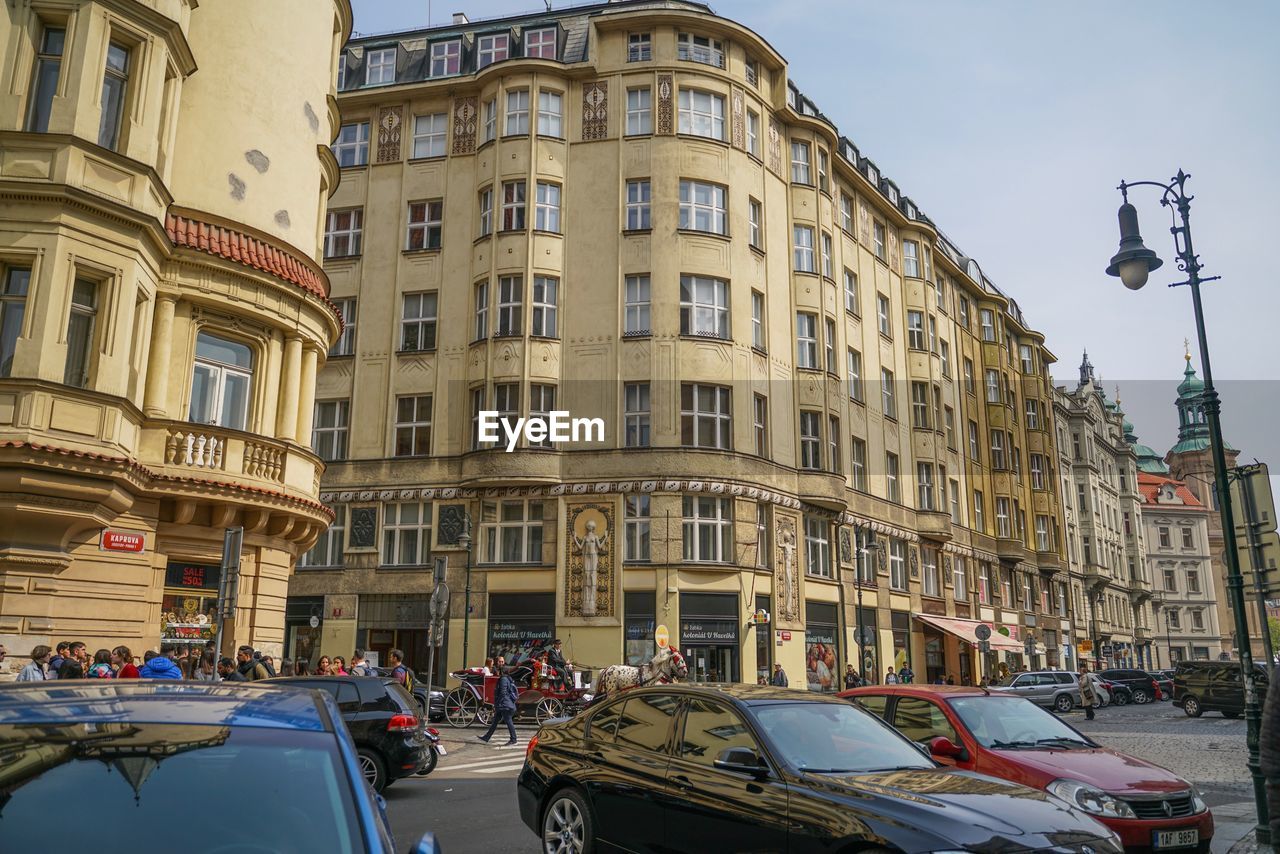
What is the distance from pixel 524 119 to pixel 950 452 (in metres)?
27.2

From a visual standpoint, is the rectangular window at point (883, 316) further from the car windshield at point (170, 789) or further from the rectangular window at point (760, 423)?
the car windshield at point (170, 789)

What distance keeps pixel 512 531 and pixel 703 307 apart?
10.1 meters

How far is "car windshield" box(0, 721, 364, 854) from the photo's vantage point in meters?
3.14

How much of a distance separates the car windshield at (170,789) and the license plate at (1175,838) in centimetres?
703

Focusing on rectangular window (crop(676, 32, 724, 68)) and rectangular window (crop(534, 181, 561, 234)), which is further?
rectangular window (crop(676, 32, 724, 68))

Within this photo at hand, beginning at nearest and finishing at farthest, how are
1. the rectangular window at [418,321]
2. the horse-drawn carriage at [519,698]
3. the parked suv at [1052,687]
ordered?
1. the horse-drawn carriage at [519,698]
2. the rectangular window at [418,321]
3. the parked suv at [1052,687]

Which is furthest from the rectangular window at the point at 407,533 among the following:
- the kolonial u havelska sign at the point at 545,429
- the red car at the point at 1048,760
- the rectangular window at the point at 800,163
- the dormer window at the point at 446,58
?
the red car at the point at 1048,760

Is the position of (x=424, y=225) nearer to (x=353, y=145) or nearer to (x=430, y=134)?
(x=430, y=134)

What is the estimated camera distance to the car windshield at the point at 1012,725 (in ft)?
29.2

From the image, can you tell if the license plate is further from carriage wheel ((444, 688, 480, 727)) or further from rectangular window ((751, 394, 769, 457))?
→ rectangular window ((751, 394, 769, 457))

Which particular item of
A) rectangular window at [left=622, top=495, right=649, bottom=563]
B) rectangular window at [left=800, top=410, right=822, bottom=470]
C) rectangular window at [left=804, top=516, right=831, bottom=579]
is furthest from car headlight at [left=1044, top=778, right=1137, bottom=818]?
rectangular window at [left=800, top=410, right=822, bottom=470]

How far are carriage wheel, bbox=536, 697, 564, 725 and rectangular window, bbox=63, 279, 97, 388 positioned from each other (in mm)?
13464

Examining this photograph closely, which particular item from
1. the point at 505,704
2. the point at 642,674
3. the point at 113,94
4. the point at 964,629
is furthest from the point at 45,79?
the point at 964,629

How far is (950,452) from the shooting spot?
4991 cm
